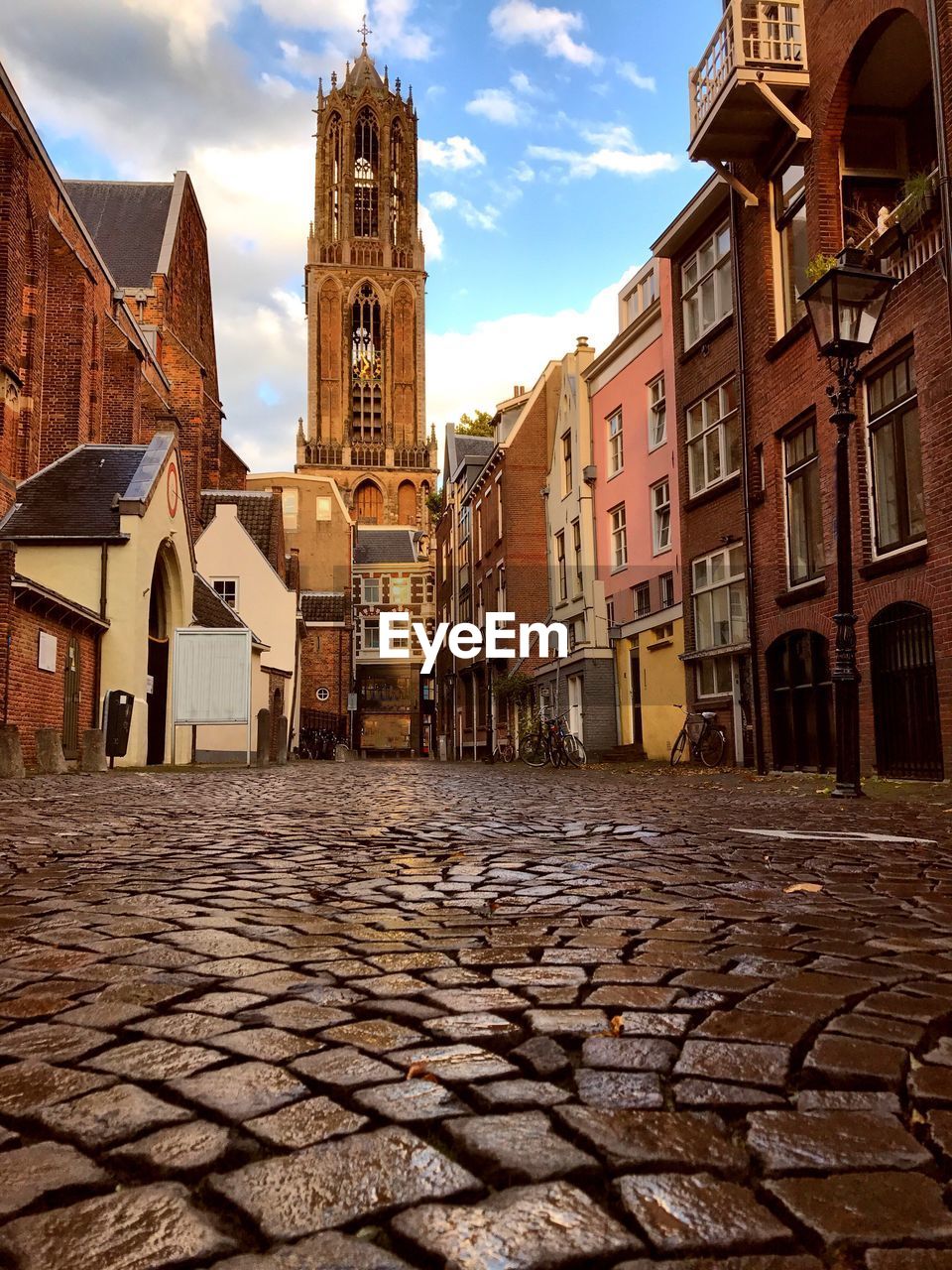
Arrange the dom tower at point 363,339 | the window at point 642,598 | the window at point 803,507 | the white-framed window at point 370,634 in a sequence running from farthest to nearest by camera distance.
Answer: the dom tower at point 363,339
the white-framed window at point 370,634
the window at point 642,598
the window at point 803,507

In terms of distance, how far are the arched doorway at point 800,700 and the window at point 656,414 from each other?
933 cm

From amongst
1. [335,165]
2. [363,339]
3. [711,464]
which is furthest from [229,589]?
[335,165]

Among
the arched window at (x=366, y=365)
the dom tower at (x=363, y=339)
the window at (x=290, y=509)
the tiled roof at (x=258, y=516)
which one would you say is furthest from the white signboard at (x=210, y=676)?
the arched window at (x=366, y=365)

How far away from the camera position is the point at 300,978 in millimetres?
2877

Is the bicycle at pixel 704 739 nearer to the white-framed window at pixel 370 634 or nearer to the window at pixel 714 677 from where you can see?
the window at pixel 714 677

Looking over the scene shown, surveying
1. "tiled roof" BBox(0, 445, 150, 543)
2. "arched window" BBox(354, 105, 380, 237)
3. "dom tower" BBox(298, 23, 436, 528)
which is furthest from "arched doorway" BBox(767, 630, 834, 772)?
"arched window" BBox(354, 105, 380, 237)

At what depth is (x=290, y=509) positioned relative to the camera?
Answer: 181 ft

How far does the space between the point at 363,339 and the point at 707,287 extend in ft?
245

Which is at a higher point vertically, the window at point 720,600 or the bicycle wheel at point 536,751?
the window at point 720,600

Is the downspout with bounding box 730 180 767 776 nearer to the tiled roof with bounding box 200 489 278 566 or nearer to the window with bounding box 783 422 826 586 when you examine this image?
the window with bounding box 783 422 826 586

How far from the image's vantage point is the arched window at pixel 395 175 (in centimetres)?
9138

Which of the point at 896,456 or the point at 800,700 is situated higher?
the point at 896,456

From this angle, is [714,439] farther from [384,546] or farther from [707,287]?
[384,546]

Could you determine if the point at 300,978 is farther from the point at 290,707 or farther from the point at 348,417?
the point at 348,417
